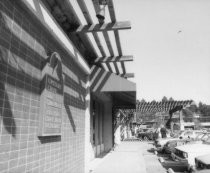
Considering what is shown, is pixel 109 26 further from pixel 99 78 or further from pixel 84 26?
pixel 99 78

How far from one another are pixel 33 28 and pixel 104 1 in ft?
4.89

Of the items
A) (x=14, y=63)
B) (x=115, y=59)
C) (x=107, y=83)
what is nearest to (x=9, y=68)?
(x=14, y=63)

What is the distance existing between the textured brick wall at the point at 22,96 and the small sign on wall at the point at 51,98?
12 centimetres

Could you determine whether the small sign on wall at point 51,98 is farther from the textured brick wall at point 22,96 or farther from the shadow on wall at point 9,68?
the shadow on wall at point 9,68

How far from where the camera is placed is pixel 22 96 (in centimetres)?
391

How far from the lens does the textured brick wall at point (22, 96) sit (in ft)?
11.2

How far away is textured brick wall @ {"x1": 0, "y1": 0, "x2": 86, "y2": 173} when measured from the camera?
3410 mm

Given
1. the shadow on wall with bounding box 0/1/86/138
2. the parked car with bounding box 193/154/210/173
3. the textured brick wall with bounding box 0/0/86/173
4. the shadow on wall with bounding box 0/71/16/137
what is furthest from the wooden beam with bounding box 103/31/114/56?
the parked car with bounding box 193/154/210/173

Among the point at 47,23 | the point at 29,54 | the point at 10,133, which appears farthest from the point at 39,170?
the point at 47,23

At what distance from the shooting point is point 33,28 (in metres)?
4.38

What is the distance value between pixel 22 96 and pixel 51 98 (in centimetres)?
105

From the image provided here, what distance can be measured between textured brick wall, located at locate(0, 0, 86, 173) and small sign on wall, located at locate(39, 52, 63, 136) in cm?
12

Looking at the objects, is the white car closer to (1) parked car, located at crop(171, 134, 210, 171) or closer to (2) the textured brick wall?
(1) parked car, located at crop(171, 134, 210, 171)

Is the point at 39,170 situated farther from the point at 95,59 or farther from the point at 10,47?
the point at 95,59
